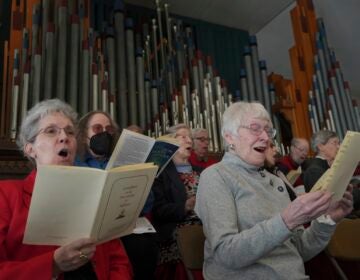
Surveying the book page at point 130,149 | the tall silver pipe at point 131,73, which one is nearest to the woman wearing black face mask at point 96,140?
the book page at point 130,149

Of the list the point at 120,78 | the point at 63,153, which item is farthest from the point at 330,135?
the point at 63,153

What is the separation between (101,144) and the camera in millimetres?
1535

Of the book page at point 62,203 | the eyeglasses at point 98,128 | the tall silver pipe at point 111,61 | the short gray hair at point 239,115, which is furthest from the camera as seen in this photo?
the tall silver pipe at point 111,61

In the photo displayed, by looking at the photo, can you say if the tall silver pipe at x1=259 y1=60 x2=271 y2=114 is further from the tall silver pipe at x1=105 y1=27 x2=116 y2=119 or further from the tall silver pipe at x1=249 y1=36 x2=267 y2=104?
the tall silver pipe at x1=105 y1=27 x2=116 y2=119

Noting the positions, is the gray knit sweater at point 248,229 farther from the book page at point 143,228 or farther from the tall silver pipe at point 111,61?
the tall silver pipe at point 111,61

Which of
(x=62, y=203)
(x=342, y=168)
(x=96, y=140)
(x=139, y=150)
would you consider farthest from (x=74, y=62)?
(x=342, y=168)

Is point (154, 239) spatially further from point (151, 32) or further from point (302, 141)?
point (151, 32)

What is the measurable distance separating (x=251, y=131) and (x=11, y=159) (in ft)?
5.42

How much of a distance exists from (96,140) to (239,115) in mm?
628

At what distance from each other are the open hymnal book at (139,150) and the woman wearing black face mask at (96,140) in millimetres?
172

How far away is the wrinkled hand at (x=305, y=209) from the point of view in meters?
0.95

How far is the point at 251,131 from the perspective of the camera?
1289mm

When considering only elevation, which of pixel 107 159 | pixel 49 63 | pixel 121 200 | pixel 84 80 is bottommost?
pixel 121 200

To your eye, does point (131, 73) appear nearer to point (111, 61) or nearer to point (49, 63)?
point (111, 61)
